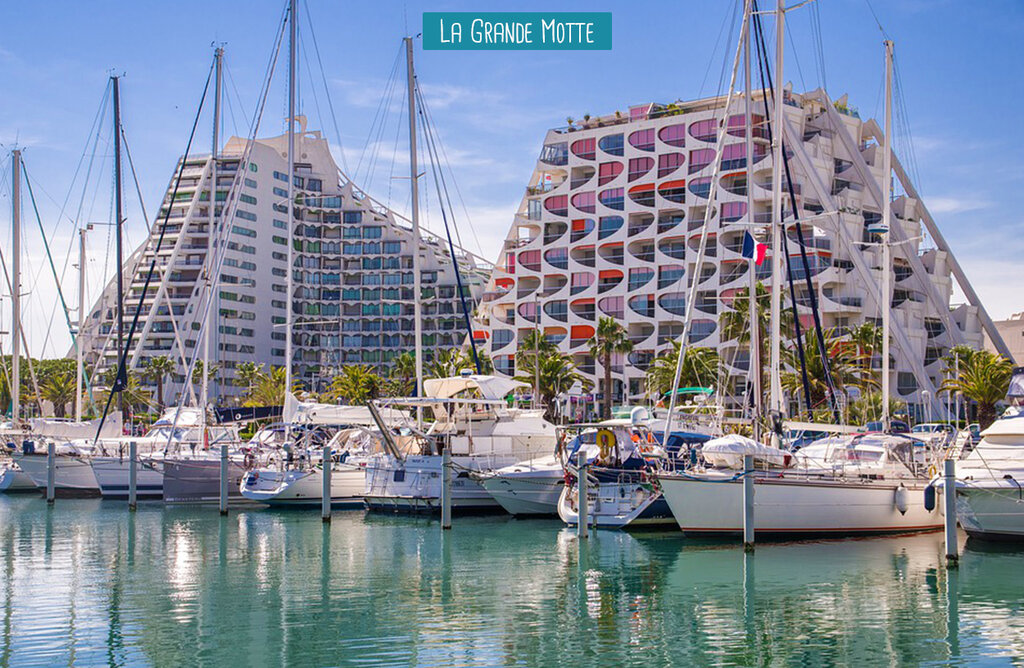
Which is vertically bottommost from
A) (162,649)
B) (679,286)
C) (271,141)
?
(162,649)

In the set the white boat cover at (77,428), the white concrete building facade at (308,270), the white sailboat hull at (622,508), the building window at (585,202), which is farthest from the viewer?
the white concrete building facade at (308,270)

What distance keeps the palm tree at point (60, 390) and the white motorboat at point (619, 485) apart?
86.0 metres

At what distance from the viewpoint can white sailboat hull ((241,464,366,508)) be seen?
42.0 m

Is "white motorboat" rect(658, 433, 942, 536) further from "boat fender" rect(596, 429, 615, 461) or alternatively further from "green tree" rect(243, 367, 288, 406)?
"green tree" rect(243, 367, 288, 406)

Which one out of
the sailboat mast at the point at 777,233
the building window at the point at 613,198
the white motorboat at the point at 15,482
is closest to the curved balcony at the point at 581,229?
the building window at the point at 613,198

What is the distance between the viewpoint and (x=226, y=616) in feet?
67.9

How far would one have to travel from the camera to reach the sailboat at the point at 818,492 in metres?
30.2

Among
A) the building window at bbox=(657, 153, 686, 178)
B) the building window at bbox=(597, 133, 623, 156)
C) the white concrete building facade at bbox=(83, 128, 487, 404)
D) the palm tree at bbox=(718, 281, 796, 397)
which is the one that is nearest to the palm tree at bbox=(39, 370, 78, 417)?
the white concrete building facade at bbox=(83, 128, 487, 404)

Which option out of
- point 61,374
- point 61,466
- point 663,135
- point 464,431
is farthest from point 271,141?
point 464,431

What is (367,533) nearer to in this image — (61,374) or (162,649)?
(162,649)

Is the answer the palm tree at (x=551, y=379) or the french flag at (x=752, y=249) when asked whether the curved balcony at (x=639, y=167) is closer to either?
the palm tree at (x=551, y=379)

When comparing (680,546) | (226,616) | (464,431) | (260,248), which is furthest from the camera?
(260,248)

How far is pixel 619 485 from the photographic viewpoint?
1326 inches

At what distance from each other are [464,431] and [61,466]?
19641 millimetres
